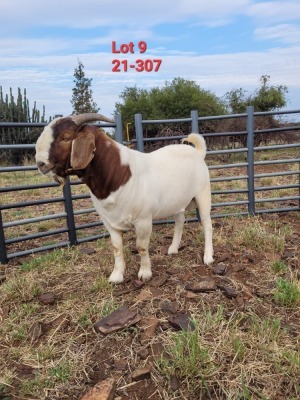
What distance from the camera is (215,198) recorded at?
754 cm

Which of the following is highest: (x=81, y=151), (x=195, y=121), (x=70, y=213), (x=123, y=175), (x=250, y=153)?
(x=195, y=121)

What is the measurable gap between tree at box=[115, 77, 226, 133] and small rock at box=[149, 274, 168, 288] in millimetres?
13489

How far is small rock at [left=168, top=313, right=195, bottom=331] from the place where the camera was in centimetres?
278

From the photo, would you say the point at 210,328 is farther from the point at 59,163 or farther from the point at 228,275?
the point at 59,163

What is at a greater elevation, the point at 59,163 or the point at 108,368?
the point at 59,163

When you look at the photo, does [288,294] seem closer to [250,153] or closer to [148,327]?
[148,327]

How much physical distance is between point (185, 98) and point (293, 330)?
15.4 m

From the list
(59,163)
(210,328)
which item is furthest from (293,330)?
(59,163)

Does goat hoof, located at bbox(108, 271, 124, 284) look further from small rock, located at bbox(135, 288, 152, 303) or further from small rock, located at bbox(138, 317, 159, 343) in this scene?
small rock, located at bbox(138, 317, 159, 343)

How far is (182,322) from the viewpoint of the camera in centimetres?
284

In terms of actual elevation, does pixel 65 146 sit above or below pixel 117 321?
above

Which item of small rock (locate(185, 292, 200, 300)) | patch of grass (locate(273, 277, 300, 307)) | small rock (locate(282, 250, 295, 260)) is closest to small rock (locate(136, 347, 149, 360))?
small rock (locate(185, 292, 200, 300))

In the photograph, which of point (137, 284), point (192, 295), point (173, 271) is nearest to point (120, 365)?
point (192, 295)

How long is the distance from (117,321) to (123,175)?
1135 mm
